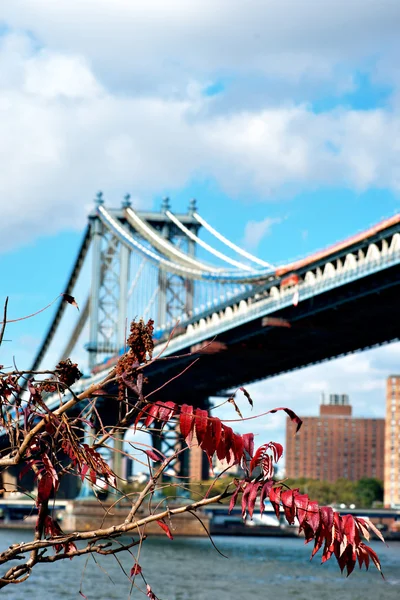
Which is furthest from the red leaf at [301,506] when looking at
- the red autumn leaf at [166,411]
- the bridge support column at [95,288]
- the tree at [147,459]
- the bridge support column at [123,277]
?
the bridge support column at [123,277]

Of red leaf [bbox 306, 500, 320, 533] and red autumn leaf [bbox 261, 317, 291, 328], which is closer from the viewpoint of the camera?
red leaf [bbox 306, 500, 320, 533]

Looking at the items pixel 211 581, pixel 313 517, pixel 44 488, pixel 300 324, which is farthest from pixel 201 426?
pixel 300 324

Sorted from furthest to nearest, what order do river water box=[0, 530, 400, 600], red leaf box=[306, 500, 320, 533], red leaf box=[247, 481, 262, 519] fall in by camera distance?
river water box=[0, 530, 400, 600]
red leaf box=[247, 481, 262, 519]
red leaf box=[306, 500, 320, 533]

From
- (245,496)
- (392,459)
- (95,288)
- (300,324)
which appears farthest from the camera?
(392,459)

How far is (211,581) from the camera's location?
4519 centimetres

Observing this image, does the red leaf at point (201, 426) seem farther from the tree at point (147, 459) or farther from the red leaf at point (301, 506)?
the red leaf at point (301, 506)

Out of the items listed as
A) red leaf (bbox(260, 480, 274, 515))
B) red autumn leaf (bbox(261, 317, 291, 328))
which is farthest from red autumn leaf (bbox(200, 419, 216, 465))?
red autumn leaf (bbox(261, 317, 291, 328))

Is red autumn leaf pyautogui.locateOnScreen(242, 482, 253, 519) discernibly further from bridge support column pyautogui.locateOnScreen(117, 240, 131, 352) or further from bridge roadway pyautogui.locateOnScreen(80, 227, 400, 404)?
bridge support column pyautogui.locateOnScreen(117, 240, 131, 352)

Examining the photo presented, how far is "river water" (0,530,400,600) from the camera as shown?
38844mm

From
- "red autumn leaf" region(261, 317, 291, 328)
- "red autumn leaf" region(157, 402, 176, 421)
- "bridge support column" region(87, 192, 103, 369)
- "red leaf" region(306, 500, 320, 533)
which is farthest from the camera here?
"bridge support column" region(87, 192, 103, 369)

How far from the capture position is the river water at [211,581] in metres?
38.8

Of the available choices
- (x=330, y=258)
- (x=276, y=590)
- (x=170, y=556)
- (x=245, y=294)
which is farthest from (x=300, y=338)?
(x=276, y=590)

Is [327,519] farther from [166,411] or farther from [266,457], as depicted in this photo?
[166,411]

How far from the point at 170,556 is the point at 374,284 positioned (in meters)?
19.5
